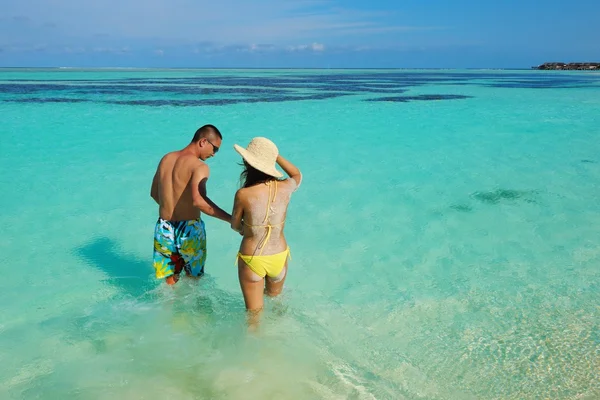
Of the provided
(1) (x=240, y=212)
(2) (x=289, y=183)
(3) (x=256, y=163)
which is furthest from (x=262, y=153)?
(1) (x=240, y=212)

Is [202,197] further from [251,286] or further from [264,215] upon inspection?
[251,286]

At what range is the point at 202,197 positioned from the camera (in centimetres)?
348

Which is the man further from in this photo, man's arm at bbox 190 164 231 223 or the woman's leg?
the woman's leg

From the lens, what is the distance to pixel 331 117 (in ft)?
59.3

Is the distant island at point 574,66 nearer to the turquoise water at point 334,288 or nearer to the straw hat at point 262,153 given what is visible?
the turquoise water at point 334,288

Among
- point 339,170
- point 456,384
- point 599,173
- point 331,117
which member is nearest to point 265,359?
point 456,384

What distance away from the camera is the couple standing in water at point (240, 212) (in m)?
Result: 3.12

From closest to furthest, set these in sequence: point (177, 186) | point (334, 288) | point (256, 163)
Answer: point (256, 163), point (177, 186), point (334, 288)

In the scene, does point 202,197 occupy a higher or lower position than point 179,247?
higher

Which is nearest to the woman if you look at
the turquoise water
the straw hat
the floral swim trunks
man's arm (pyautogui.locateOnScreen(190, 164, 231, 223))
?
the straw hat

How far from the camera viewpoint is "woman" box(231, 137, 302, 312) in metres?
3.05

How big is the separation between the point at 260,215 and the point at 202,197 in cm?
56

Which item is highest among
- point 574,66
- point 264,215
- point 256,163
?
point 574,66

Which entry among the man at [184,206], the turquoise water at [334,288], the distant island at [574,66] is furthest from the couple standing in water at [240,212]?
the distant island at [574,66]
